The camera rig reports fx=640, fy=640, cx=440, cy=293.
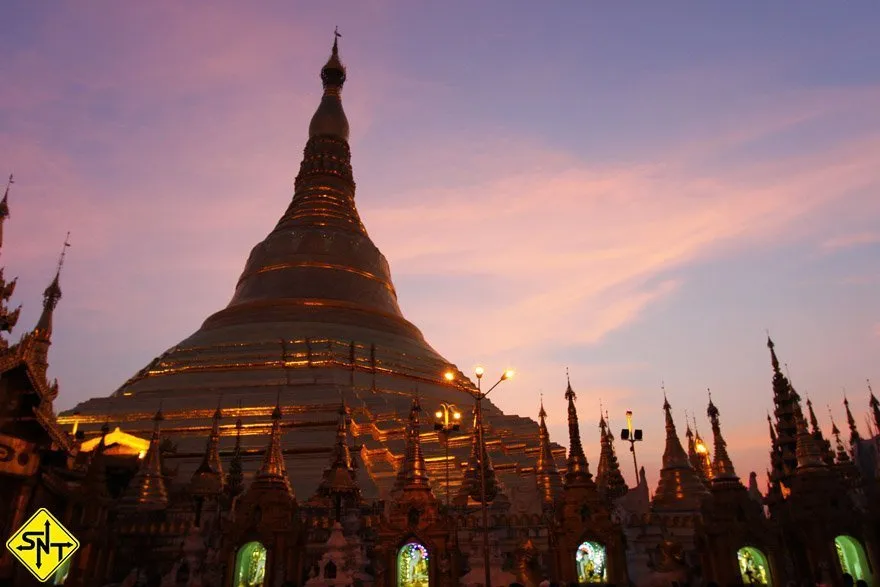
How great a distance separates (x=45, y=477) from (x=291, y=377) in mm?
15232

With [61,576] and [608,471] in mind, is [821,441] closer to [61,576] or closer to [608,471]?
[608,471]

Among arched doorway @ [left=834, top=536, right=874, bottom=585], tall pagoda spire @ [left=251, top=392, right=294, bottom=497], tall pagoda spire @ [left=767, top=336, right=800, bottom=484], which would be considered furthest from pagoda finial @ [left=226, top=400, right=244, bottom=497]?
tall pagoda spire @ [left=767, top=336, right=800, bottom=484]

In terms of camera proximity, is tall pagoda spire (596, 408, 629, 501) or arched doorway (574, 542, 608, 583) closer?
arched doorway (574, 542, 608, 583)

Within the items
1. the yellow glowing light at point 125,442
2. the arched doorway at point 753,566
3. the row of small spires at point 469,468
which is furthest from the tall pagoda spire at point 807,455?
the yellow glowing light at point 125,442

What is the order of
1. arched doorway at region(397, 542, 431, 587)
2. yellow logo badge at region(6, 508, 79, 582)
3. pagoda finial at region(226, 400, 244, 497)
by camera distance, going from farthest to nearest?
pagoda finial at region(226, 400, 244, 497) < arched doorway at region(397, 542, 431, 587) < yellow logo badge at region(6, 508, 79, 582)

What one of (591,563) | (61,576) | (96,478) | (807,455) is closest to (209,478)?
(96,478)

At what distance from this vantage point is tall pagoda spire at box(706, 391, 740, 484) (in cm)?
1563

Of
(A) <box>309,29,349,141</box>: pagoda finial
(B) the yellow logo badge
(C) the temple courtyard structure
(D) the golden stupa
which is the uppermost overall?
(A) <box>309,29,349,141</box>: pagoda finial

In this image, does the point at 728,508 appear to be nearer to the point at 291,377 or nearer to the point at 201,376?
the point at 291,377

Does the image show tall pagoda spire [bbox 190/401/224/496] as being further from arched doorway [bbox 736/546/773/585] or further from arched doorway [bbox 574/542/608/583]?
arched doorway [bbox 736/546/773/585]

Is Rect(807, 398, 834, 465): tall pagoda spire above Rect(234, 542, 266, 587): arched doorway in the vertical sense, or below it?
above

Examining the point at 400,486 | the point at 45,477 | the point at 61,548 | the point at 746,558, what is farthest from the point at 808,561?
the point at 45,477

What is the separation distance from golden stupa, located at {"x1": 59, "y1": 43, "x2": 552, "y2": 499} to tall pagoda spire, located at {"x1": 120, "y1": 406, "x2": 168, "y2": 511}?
4.02 metres

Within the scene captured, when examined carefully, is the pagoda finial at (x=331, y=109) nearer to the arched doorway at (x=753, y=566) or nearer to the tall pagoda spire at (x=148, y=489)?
the tall pagoda spire at (x=148, y=489)
